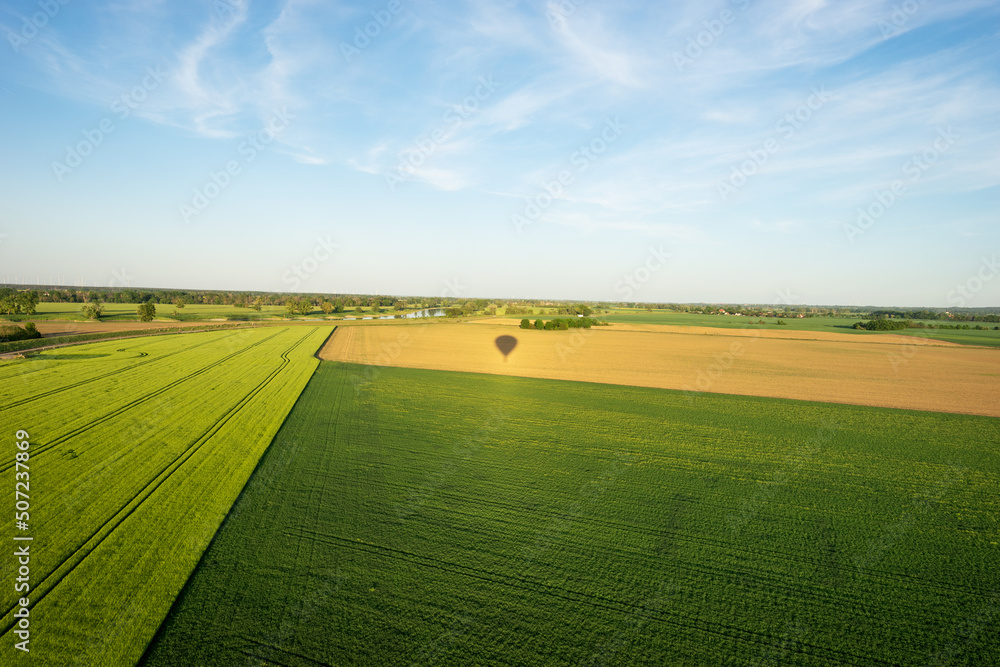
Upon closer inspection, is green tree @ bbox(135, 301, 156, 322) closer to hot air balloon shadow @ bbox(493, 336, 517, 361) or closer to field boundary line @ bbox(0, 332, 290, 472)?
field boundary line @ bbox(0, 332, 290, 472)

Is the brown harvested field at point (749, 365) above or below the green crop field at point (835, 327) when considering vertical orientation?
below

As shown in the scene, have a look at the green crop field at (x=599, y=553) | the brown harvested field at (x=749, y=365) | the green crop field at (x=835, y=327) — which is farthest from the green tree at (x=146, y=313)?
the green crop field at (x=835, y=327)

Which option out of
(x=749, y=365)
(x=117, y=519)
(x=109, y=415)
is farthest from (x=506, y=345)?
(x=117, y=519)

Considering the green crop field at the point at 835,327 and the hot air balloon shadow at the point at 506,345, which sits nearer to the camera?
the hot air balloon shadow at the point at 506,345

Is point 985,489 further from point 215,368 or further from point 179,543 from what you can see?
point 215,368

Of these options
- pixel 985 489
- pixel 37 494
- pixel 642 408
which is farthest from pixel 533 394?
pixel 37 494

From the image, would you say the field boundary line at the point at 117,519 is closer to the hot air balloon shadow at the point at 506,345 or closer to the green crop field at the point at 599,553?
the green crop field at the point at 599,553
